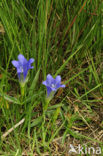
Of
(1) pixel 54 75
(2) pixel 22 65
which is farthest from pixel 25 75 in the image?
(1) pixel 54 75

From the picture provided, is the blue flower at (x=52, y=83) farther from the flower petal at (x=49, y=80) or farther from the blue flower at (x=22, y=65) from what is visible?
the blue flower at (x=22, y=65)

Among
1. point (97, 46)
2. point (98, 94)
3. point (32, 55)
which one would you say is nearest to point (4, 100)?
point (32, 55)

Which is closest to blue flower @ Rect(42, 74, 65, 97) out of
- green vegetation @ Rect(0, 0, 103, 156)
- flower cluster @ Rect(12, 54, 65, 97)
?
flower cluster @ Rect(12, 54, 65, 97)

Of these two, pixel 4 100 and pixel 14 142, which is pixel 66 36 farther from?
pixel 14 142

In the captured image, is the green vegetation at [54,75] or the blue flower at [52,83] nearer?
the blue flower at [52,83]

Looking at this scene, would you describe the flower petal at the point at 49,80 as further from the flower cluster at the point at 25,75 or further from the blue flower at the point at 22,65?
the blue flower at the point at 22,65

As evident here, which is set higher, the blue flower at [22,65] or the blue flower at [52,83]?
the blue flower at [22,65]

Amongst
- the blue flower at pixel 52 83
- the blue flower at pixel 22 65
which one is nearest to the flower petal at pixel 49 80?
the blue flower at pixel 52 83

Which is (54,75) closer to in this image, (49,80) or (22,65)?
(49,80)

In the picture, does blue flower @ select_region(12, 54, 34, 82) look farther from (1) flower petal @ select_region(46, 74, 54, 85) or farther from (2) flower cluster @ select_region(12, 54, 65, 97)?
(1) flower petal @ select_region(46, 74, 54, 85)
